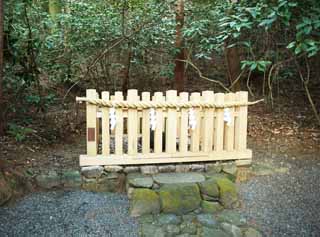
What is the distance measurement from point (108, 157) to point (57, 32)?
275 centimetres

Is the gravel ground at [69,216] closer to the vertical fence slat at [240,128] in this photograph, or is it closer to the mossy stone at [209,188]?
the mossy stone at [209,188]

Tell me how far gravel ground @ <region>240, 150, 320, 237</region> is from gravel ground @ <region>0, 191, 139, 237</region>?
1043mm

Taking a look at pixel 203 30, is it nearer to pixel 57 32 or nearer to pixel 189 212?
pixel 57 32

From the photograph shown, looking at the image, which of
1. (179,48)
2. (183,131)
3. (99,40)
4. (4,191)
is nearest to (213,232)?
(183,131)

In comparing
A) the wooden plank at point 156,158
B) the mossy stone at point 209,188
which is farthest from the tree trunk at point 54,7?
the mossy stone at point 209,188

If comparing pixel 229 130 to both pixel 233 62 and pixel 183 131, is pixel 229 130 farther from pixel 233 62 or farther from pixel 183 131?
pixel 233 62

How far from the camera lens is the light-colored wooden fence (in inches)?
137

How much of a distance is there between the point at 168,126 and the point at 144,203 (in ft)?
2.68

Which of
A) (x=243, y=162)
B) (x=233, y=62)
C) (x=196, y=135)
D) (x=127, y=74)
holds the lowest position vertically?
(x=243, y=162)

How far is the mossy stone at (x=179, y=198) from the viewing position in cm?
308

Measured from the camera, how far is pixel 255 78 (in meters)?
7.66

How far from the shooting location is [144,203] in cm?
309

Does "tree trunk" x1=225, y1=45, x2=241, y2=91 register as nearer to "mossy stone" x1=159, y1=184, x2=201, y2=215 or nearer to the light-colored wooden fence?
the light-colored wooden fence

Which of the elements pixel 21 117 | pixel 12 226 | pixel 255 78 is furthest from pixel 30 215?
pixel 255 78
